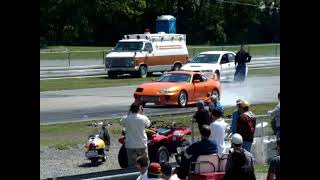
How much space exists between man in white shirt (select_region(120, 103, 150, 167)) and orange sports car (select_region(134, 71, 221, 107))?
11599 mm

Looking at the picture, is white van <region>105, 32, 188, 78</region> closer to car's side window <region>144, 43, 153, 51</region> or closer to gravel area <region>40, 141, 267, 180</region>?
car's side window <region>144, 43, 153, 51</region>

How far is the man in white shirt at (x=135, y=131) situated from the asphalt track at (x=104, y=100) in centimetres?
918

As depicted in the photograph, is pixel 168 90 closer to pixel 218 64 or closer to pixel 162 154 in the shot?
pixel 218 64

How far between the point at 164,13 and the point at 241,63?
39.6 metres

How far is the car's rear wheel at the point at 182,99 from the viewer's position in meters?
24.9

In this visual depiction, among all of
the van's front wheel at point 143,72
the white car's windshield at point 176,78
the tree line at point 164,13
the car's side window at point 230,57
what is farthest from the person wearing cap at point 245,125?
the tree line at point 164,13

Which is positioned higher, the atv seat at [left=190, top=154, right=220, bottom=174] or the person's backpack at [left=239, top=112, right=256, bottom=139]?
the person's backpack at [left=239, top=112, right=256, bottom=139]

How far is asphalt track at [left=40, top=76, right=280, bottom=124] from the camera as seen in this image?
23.0 meters

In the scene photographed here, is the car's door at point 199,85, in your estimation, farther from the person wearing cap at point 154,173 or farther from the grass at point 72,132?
the person wearing cap at point 154,173

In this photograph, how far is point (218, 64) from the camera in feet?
113

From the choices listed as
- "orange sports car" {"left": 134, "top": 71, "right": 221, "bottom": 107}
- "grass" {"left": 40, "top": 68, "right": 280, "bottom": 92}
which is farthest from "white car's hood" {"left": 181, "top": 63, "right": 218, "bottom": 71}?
"orange sports car" {"left": 134, "top": 71, "right": 221, "bottom": 107}

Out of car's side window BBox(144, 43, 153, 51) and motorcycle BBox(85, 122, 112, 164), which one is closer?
motorcycle BBox(85, 122, 112, 164)

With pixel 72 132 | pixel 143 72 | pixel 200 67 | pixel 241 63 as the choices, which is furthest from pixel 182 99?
pixel 143 72
